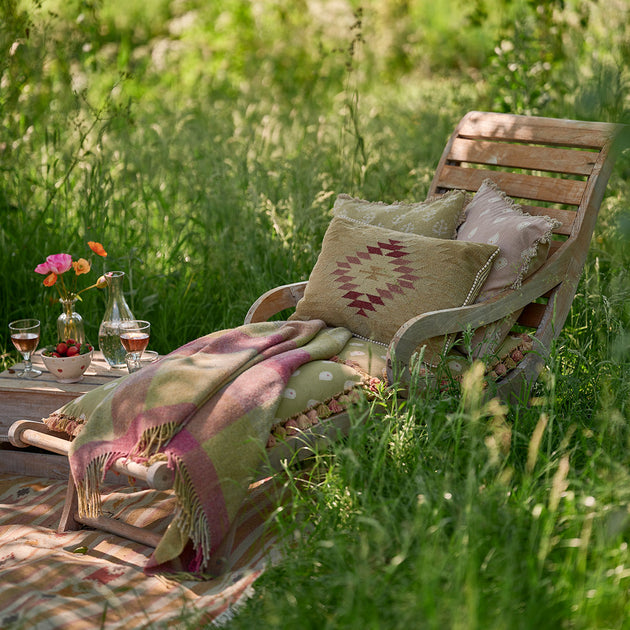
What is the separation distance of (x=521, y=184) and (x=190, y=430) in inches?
74.7

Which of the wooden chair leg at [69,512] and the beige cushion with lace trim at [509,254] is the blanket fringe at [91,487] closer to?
the wooden chair leg at [69,512]

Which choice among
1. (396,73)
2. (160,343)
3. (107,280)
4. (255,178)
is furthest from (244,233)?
(396,73)

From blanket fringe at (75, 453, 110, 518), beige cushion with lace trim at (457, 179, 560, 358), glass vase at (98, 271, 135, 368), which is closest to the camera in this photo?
blanket fringe at (75, 453, 110, 518)

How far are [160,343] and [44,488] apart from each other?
41.7 inches

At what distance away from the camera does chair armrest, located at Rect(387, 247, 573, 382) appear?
8.46 feet

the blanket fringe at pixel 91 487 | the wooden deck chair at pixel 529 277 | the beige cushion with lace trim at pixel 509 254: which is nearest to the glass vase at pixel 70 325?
the wooden deck chair at pixel 529 277

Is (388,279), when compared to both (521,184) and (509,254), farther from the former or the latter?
(521,184)

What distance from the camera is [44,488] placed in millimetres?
2988

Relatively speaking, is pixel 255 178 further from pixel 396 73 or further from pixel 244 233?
pixel 396 73

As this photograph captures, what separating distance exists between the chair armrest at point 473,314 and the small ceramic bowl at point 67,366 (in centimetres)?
121

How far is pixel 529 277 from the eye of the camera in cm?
297

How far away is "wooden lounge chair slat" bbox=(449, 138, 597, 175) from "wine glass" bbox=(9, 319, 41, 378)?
2.02m

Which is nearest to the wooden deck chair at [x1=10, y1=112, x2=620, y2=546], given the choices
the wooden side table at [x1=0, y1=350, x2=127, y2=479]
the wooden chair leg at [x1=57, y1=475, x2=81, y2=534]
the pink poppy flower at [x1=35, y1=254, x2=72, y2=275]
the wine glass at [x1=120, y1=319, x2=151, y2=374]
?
the wooden chair leg at [x1=57, y1=475, x2=81, y2=534]

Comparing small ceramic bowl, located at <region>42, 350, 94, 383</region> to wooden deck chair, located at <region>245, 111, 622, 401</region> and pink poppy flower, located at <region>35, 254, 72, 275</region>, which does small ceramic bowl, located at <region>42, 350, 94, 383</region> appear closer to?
pink poppy flower, located at <region>35, 254, 72, 275</region>
